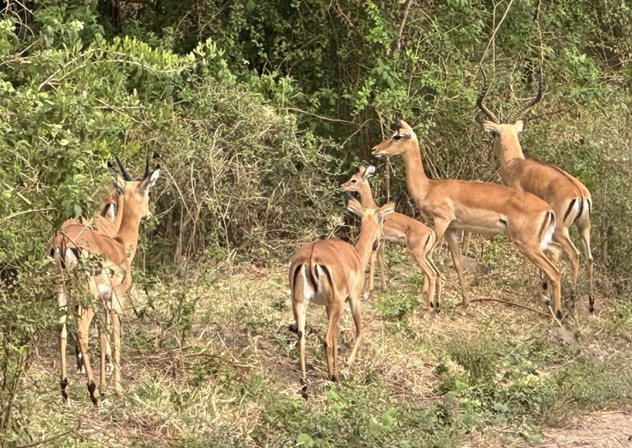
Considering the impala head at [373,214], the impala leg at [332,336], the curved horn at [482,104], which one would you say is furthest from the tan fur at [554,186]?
the impala leg at [332,336]

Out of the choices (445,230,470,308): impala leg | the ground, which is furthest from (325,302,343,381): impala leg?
(445,230,470,308): impala leg

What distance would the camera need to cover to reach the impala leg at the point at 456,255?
10.6m

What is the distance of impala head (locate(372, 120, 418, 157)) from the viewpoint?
Answer: 37.6 ft

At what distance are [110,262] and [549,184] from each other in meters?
4.54

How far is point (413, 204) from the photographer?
485 inches

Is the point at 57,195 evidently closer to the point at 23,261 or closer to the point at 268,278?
the point at 23,261

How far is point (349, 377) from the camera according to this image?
8.45 meters

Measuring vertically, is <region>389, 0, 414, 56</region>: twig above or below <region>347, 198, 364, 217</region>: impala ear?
above

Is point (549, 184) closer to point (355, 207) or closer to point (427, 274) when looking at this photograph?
point (427, 274)

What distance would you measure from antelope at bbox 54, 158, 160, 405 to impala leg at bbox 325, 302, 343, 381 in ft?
3.89

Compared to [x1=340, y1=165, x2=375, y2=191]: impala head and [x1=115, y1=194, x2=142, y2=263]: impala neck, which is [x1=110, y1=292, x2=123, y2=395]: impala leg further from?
[x1=340, y1=165, x2=375, y2=191]: impala head

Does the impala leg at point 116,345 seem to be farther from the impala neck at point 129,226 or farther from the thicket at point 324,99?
the thicket at point 324,99

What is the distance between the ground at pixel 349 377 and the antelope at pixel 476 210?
1.23ft

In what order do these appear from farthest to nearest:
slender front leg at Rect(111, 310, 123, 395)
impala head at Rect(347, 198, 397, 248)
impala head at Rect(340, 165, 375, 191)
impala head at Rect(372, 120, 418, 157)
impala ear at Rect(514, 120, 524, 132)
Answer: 1. impala ear at Rect(514, 120, 524, 132)
2. impala head at Rect(372, 120, 418, 157)
3. impala head at Rect(340, 165, 375, 191)
4. impala head at Rect(347, 198, 397, 248)
5. slender front leg at Rect(111, 310, 123, 395)
